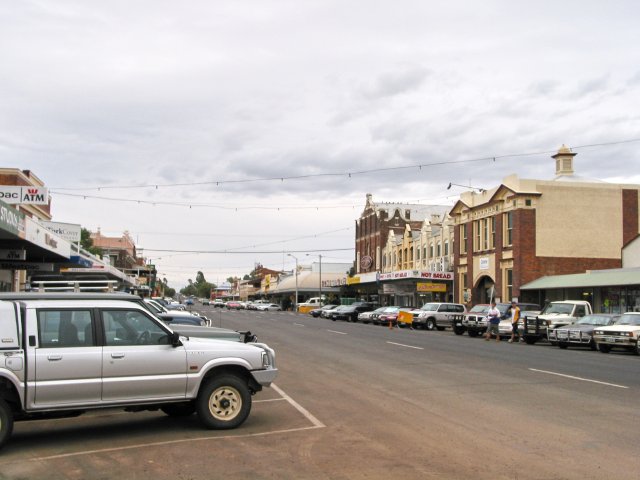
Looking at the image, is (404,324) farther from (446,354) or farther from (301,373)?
(301,373)

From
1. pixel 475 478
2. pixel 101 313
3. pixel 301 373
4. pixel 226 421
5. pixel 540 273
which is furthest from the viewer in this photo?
pixel 540 273

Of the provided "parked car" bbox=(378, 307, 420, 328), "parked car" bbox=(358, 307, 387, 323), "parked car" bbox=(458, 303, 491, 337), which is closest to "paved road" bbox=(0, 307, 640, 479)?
"parked car" bbox=(458, 303, 491, 337)

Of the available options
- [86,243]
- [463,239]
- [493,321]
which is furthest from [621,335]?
[86,243]

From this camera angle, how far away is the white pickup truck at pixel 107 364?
7449mm

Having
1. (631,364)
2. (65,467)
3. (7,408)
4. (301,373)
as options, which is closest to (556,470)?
(65,467)

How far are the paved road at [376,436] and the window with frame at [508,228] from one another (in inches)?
1355

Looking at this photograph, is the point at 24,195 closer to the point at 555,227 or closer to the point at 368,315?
the point at 368,315

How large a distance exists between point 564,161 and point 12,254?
40.2 m

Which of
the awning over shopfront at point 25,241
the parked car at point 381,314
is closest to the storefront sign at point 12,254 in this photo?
the awning over shopfront at point 25,241

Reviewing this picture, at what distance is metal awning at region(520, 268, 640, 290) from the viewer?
35.3 meters

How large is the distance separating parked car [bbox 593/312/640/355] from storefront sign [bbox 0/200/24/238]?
19.8 meters

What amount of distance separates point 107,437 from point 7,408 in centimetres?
138

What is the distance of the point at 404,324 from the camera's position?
4694 cm

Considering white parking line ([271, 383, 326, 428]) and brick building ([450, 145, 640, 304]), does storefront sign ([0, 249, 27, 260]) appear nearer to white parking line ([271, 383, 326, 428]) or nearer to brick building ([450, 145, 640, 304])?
white parking line ([271, 383, 326, 428])
